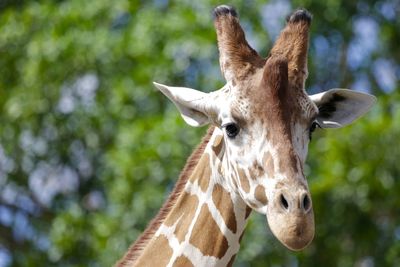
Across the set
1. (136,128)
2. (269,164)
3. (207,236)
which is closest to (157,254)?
(207,236)

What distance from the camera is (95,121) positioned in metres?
19.4

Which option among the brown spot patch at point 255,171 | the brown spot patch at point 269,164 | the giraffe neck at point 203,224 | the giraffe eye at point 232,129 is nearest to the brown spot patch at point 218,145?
the giraffe neck at point 203,224

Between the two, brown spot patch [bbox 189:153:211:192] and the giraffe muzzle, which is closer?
the giraffe muzzle

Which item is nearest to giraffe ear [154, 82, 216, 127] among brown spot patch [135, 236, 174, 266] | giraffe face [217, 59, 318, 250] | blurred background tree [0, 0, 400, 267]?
giraffe face [217, 59, 318, 250]

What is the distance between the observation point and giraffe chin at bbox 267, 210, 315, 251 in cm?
729

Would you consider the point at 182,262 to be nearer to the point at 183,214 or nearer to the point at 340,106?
the point at 183,214

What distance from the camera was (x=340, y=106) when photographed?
824cm

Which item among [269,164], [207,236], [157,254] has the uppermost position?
[269,164]

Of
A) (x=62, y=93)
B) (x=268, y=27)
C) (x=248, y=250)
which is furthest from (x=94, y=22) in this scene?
(x=248, y=250)

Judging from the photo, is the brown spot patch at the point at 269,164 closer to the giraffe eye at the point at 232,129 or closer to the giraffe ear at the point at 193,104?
the giraffe eye at the point at 232,129

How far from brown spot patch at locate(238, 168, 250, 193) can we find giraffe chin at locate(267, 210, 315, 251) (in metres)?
0.44

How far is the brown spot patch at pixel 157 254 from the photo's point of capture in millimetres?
8031

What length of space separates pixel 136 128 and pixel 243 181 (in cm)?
959

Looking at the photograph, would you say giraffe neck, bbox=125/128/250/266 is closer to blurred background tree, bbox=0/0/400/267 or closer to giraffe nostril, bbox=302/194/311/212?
giraffe nostril, bbox=302/194/311/212
